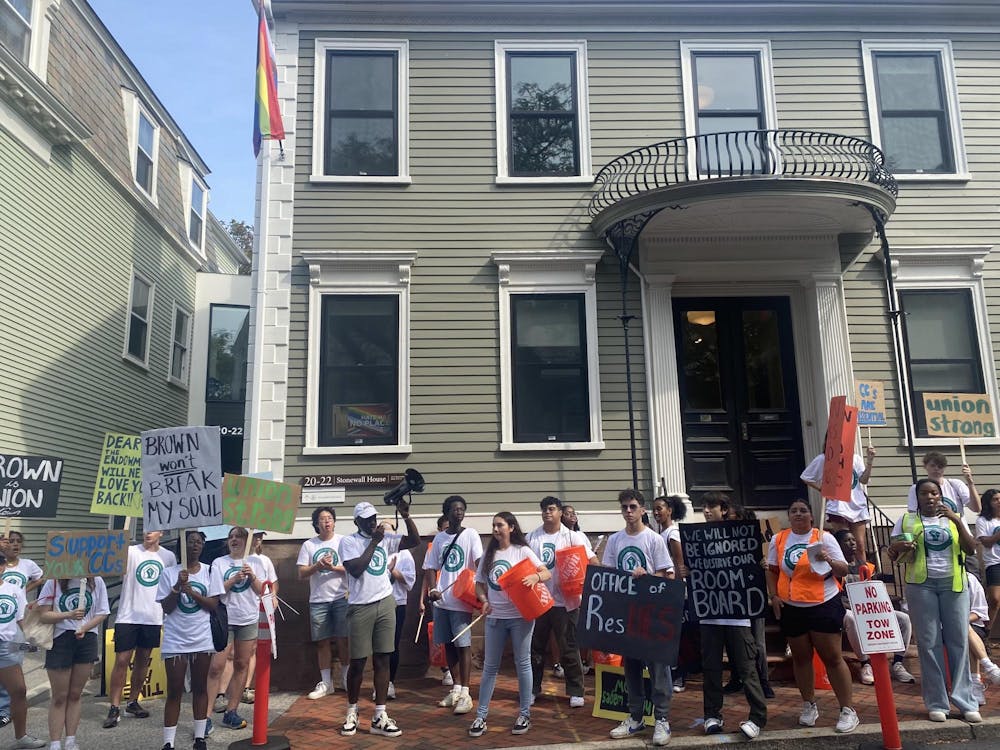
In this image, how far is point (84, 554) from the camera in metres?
6.73

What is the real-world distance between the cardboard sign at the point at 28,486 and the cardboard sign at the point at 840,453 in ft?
24.4

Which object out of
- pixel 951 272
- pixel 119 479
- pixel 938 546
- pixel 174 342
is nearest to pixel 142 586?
pixel 119 479

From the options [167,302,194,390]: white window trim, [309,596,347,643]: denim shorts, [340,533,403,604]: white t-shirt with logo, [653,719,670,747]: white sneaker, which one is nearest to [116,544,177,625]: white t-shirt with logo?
[309,596,347,643]: denim shorts

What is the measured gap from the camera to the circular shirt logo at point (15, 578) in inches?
269

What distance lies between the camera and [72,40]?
14.5 metres

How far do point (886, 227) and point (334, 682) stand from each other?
940 cm

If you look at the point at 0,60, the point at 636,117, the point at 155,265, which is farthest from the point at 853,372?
the point at 155,265

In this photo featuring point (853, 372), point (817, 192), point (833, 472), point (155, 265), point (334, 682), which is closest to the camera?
point (833, 472)

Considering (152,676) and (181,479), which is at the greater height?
(181,479)

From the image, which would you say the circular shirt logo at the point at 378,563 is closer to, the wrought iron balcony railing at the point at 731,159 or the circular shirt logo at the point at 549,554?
the circular shirt logo at the point at 549,554

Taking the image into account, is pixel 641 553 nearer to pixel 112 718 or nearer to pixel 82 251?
pixel 112 718

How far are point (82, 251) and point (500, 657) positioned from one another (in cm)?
1184

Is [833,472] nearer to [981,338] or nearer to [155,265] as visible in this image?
[981,338]

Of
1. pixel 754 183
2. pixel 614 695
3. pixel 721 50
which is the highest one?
pixel 721 50
